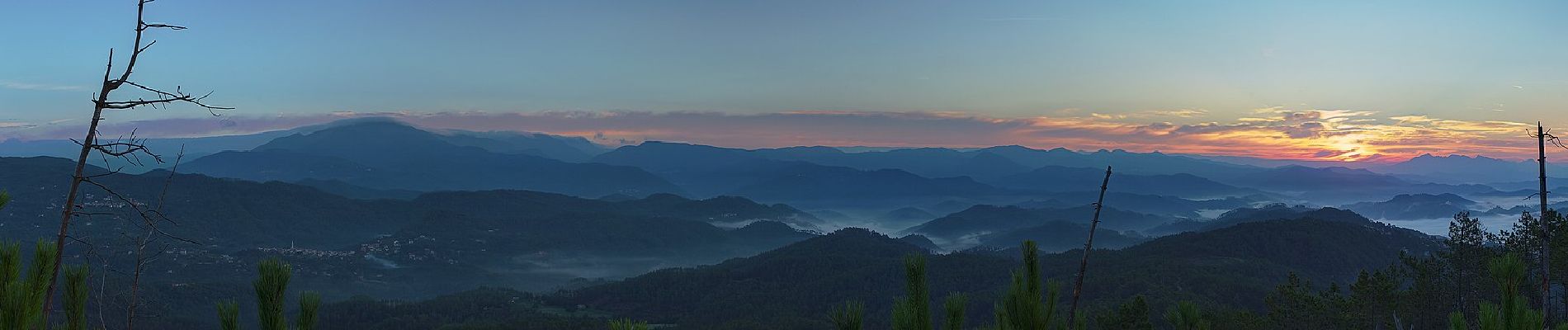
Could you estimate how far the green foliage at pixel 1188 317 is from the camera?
46.2 feet

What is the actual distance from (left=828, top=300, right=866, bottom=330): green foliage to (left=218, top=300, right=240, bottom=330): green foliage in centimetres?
590

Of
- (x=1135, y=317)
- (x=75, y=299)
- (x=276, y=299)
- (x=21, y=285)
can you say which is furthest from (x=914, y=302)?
(x=1135, y=317)

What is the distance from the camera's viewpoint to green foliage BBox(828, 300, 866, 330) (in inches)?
344

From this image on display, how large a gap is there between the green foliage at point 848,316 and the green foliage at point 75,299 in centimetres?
767

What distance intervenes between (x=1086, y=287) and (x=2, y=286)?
12855cm

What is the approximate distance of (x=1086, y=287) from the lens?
398ft

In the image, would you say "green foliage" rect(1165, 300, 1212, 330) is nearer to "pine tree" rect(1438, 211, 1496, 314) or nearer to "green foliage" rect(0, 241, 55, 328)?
"green foliage" rect(0, 241, 55, 328)

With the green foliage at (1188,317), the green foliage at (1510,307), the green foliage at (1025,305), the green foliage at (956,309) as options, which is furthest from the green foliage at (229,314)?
the green foliage at (1188,317)

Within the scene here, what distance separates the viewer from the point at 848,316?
8891mm

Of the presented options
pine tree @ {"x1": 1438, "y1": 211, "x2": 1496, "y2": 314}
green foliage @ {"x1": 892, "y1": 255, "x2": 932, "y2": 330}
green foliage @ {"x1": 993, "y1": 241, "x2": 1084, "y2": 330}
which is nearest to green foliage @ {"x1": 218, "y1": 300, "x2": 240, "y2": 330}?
green foliage @ {"x1": 892, "y1": 255, "x2": 932, "y2": 330}

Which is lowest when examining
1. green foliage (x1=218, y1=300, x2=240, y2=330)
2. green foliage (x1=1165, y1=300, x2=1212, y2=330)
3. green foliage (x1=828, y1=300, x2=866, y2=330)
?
green foliage (x1=1165, y1=300, x2=1212, y2=330)

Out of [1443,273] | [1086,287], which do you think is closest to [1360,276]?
[1443,273]

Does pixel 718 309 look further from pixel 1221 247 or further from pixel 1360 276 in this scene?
pixel 1360 276

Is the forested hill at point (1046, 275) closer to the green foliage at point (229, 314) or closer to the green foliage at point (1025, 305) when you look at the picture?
the green foliage at point (1025, 305)
